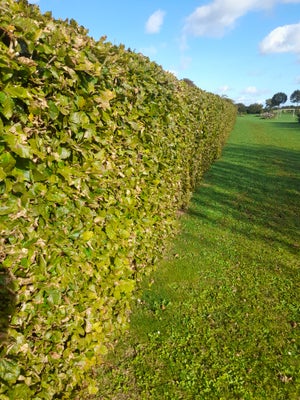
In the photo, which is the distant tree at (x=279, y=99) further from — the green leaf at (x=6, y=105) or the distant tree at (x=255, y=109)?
the green leaf at (x=6, y=105)

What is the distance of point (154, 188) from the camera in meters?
4.73

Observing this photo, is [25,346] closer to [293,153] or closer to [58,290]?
[58,290]

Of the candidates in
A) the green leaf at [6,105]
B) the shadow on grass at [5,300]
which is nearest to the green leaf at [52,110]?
the green leaf at [6,105]

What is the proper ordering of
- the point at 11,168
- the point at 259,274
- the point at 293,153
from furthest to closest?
1. the point at 293,153
2. the point at 259,274
3. the point at 11,168

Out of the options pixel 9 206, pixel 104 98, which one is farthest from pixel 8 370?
pixel 104 98

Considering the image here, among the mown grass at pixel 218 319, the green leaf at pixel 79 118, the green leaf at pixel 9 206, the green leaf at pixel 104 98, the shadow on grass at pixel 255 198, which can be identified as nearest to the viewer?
the green leaf at pixel 9 206

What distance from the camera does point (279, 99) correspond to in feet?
425

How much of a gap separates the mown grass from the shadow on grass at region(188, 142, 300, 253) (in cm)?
7

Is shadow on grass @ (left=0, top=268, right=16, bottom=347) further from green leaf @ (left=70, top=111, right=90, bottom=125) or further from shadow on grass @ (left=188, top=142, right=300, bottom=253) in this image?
shadow on grass @ (left=188, top=142, right=300, bottom=253)

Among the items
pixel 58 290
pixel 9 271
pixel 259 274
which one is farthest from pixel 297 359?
pixel 9 271

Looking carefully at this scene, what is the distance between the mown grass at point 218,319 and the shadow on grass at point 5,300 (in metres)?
1.64

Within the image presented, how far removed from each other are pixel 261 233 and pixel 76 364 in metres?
5.53

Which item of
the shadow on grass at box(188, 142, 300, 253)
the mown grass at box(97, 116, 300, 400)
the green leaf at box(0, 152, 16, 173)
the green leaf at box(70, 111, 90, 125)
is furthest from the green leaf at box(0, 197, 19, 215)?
the shadow on grass at box(188, 142, 300, 253)

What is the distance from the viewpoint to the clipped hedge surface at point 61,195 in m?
1.92
